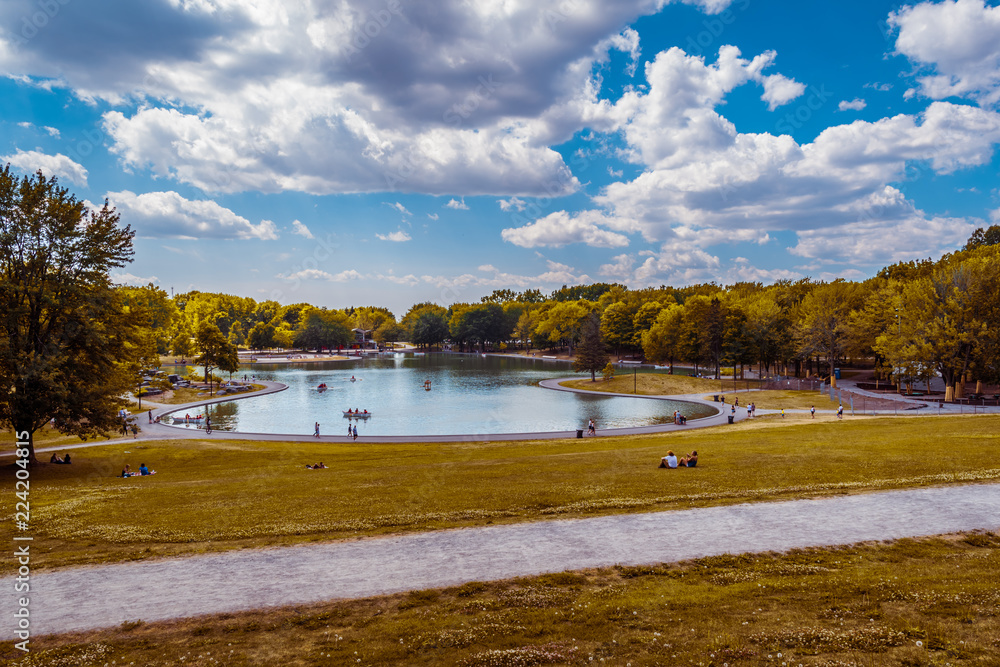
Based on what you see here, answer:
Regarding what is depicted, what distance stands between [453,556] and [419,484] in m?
8.05

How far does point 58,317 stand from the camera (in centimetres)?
2581

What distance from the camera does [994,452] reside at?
22625mm

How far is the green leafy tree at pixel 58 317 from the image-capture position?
23875mm

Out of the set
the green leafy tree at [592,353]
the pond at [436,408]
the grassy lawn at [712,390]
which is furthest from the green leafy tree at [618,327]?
the grassy lawn at [712,390]

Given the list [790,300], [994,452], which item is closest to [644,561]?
[994,452]

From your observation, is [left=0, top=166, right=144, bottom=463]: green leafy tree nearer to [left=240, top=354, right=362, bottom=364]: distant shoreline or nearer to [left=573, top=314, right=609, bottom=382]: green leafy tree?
[left=573, top=314, right=609, bottom=382]: green leafy tree

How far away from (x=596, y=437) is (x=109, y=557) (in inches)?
1203

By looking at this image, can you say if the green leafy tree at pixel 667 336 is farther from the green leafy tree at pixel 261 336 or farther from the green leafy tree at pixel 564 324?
the green leafy tree at pixel 261 336

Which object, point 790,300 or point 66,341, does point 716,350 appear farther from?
point 66,341

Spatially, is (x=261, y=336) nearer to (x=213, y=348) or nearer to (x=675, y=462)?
(x=213, y=348)

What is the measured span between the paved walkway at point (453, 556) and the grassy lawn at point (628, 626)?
0.64m

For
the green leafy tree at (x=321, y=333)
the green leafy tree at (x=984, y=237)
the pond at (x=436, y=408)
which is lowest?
the pond at (x=436, y=408)

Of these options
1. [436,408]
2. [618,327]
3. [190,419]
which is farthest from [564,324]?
[190,419]

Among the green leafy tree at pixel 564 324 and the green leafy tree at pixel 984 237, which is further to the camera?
the green leafy tree at pixel 564 324
